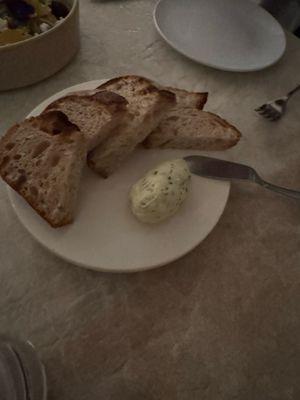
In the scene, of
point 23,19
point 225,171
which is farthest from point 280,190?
point 23,19

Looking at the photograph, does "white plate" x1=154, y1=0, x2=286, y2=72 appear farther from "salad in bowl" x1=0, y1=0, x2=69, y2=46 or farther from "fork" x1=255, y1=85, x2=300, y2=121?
"salad in bowl" x1=0, y1=0, x2=69, y2=46

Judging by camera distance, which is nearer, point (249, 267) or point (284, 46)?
point (249, 267)

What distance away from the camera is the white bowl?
2.89 feet

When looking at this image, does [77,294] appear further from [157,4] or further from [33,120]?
[157,4]

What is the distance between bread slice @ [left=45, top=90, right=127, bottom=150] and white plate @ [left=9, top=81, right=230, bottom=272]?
0.09 m

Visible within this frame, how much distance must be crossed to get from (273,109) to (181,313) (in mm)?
643

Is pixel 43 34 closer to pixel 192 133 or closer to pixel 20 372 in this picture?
pixel 192 133

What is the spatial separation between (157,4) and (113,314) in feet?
3.26

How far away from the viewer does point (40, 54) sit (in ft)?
3.06

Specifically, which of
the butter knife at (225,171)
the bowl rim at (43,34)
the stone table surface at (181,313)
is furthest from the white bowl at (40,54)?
the butter knife at (225,171)

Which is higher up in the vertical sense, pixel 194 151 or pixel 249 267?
pixel 194 151

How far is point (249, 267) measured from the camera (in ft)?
2.58

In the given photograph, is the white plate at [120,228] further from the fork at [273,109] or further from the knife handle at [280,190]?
the fork at [273,109]

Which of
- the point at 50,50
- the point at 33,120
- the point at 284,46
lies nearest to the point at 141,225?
the point at 33,120
